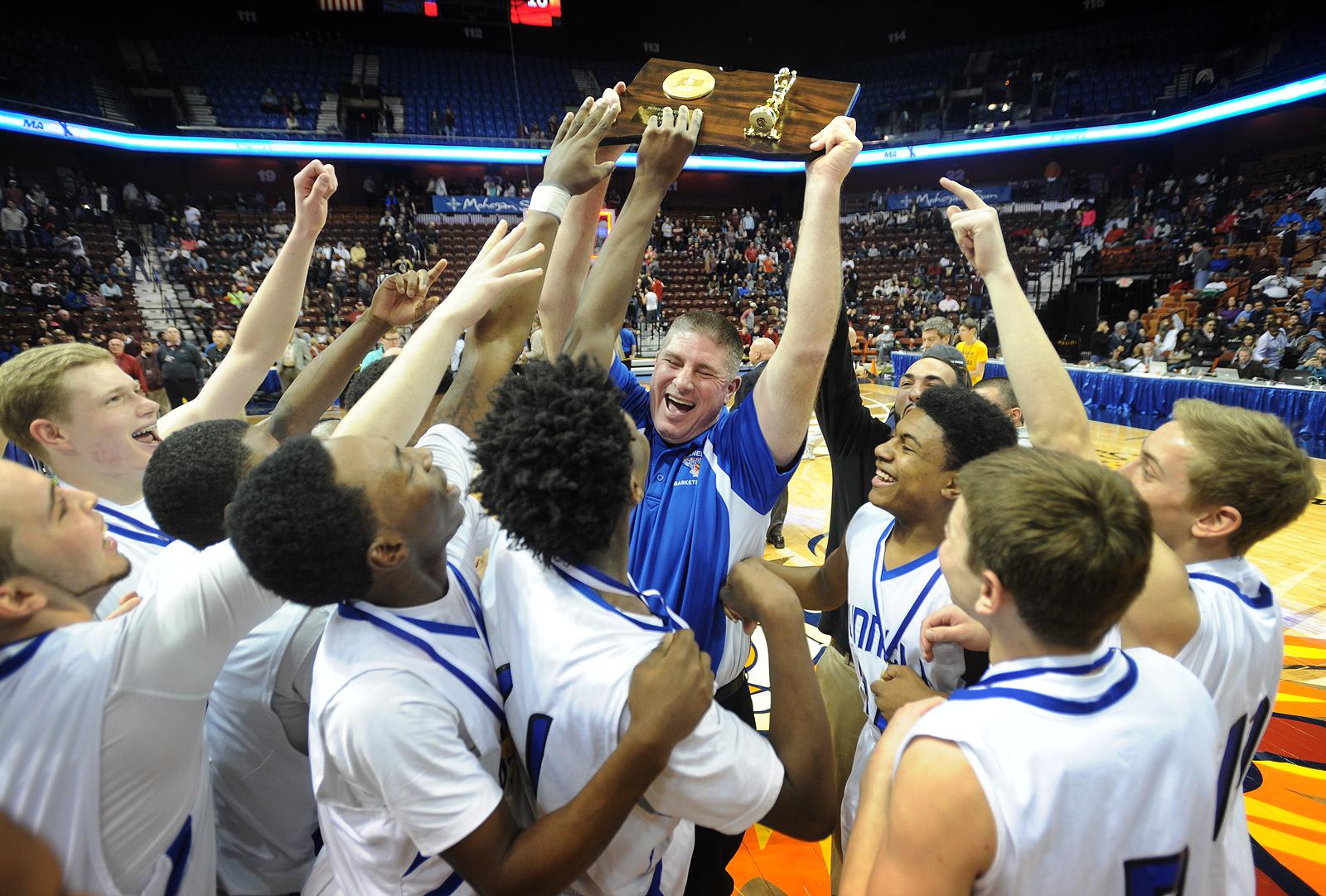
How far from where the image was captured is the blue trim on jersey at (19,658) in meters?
1.19

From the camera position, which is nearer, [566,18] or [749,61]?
[566,18]

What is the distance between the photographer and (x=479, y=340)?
2186 mm

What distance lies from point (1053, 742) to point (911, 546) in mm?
970

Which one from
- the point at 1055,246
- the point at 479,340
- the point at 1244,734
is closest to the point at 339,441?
the point at 479,340

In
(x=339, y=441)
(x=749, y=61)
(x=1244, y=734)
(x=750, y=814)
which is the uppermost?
(x=749, y=61)

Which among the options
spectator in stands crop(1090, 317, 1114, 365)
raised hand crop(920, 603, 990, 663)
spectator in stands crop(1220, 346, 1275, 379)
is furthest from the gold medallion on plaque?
spectator in stands crop(1090, 317, 1114, 365)

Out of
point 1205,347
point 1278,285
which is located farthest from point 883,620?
point 1278,285

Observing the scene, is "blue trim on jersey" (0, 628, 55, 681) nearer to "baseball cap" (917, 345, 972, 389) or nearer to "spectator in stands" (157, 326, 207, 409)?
"baseball cap" (917, 345, 972, 389)

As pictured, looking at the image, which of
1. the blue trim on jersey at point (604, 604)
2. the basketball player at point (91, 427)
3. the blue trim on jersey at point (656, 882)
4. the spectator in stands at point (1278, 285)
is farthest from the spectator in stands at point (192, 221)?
the spectator in stands at point (1278, 285)

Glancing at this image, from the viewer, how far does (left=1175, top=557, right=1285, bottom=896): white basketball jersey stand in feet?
5.06

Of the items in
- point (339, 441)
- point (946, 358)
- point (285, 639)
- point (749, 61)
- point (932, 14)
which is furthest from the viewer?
point (749, 61)

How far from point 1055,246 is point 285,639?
2490 centimetres

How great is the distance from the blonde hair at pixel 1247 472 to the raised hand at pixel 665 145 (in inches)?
57.7

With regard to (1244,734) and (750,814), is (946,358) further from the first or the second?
(750,814)
